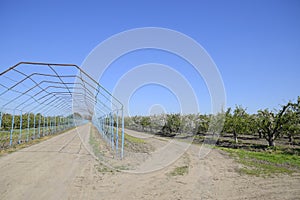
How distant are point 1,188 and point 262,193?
6.46 metres

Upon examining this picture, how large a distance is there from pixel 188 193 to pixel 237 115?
64.8 ft

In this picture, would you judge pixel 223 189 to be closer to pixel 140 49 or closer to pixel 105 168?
pixel 105 168

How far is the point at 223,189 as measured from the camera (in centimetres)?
552

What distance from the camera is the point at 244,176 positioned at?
23.5ft

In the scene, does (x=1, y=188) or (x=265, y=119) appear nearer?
(x=1, y=188)

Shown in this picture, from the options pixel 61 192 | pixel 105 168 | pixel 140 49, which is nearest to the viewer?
pixel 61 192

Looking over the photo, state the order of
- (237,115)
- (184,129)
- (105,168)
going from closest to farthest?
(105,168), (237,115), (184,129)

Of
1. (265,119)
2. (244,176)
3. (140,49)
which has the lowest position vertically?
(244,176)

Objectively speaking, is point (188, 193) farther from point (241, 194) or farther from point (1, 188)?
point (1, 188)

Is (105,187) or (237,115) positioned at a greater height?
(237,115)

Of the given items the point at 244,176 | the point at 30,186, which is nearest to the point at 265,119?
the point at 244,176

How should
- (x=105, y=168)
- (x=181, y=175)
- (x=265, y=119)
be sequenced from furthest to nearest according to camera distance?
(x=265, y=119), (x=105, y=168), (x=181, y=175)

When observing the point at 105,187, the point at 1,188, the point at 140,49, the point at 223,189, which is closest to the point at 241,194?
the point at 223,189

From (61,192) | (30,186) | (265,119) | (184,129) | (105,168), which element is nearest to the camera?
(61,192)
